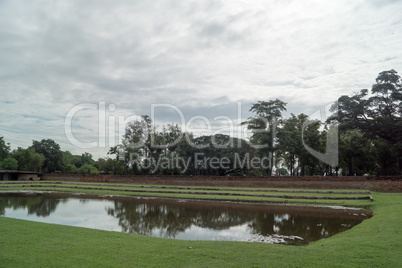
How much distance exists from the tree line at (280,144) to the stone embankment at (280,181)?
14.6 feet

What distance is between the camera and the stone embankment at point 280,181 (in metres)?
25.1

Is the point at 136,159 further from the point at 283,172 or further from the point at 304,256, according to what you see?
the point at 283,172

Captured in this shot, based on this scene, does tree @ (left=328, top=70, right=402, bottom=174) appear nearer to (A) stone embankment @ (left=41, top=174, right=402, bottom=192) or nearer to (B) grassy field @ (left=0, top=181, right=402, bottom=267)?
(A) stone embankment @ (left=41, top=174, right=402, bottom=192)

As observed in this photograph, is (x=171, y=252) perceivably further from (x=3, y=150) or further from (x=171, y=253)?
(x=3, y=150)

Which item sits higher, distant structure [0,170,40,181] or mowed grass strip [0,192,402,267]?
mowed grass strip [0,192,402,267]

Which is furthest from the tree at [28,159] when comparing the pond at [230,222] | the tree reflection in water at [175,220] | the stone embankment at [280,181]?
the tree reflection in water at [175,220]

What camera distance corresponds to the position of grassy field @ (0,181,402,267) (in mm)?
5250

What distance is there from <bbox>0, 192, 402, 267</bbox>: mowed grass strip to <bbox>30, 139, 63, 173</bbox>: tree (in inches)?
2830

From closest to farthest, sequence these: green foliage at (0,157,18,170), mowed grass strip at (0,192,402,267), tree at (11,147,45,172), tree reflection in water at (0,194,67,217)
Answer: mowed grass strip at (0,192,402,267) → tree reflection in water at (0,194,67,217) → green foliage at (0,157,18,170) → tree at (11,147,45,172)

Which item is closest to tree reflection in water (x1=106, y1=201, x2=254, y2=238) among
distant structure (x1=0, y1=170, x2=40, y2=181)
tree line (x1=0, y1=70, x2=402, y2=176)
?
tree line (x1=0, y1=70, x2=402, y2=176)

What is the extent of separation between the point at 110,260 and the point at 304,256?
4042mm

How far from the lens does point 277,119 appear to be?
34.9 meters

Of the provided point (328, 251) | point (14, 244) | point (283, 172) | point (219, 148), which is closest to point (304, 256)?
point (328, 251)

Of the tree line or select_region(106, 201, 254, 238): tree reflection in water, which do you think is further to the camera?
the tree line
